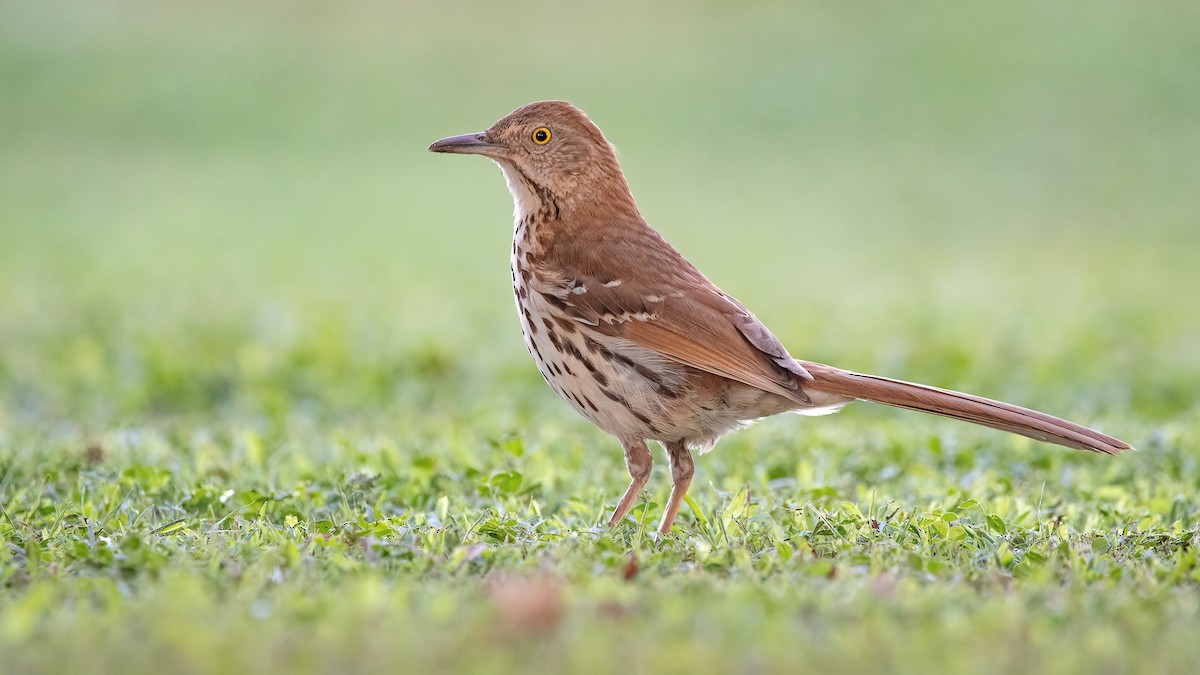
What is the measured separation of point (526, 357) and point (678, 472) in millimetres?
4306

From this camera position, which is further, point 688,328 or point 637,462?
point 637,462

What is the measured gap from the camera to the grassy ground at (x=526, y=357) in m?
3.57

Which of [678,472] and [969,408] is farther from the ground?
[969,408]

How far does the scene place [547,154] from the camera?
548cm

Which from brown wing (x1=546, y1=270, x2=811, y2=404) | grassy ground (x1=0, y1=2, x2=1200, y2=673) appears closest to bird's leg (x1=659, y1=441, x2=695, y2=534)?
grassy ground (x1=0, y1=2, x2=1200, y2=673)

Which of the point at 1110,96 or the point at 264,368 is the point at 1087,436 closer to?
the point at 264,368

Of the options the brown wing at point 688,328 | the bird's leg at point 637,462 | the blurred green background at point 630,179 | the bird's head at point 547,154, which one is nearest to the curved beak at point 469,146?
the bird's head at point 547,154

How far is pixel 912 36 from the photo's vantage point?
75.2 ft

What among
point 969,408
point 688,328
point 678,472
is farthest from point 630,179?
point 969,408

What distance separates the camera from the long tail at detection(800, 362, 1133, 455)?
462 centimetres

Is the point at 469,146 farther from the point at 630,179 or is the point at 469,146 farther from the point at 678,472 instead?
the point at 630,179

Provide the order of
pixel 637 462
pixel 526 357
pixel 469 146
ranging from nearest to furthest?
pixel 637 462 → pixel 469 146 → pixel 526 357

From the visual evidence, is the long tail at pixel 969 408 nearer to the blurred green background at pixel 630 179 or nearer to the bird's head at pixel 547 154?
the bird's head at pixel 547 154

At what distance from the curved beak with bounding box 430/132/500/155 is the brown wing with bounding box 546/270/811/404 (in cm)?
71
